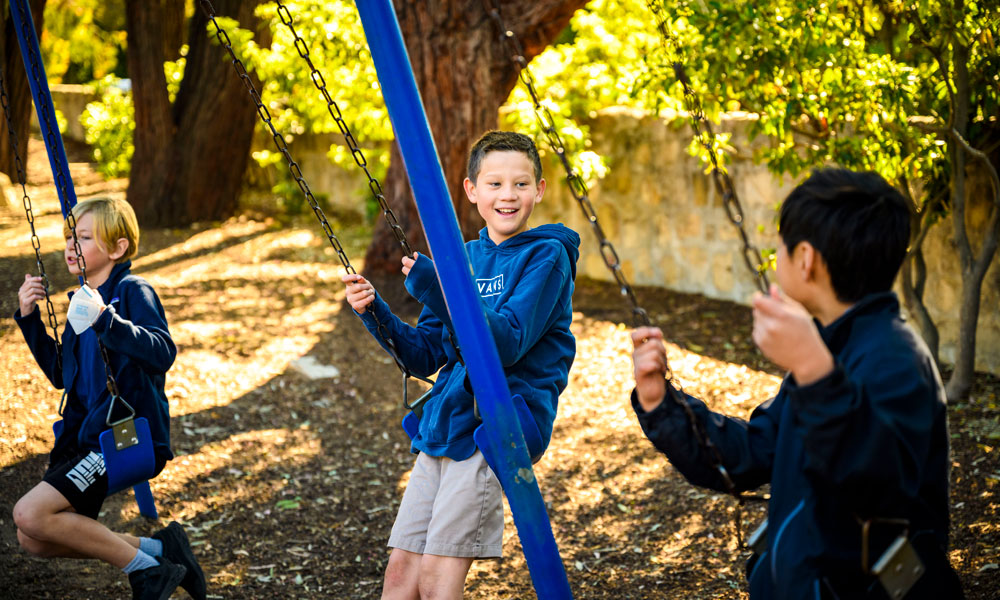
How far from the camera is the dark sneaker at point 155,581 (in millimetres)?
3232

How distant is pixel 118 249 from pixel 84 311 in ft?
1.41

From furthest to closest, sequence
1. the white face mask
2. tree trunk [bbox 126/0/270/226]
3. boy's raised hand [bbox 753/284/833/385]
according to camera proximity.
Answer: tree trunk [bbox 126/0/270/226] → the white face mask → boy's raised hand [bbox 753/284/833/385]

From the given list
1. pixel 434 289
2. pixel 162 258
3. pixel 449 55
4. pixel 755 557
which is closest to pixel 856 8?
pixel 449 55

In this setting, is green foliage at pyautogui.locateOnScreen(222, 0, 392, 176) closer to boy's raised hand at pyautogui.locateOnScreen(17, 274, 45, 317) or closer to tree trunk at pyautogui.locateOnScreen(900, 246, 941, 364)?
boy's raised hand at pyautogui.locateOnScreen(17, 274, 45, 317)

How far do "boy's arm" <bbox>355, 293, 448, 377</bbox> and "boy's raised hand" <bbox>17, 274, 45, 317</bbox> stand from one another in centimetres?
147

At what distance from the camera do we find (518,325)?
236 centimetres

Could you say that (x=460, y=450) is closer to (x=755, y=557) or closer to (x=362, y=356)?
(x=755, y=557)

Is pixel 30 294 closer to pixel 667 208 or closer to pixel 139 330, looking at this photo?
pixel 139 330

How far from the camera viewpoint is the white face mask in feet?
9.75

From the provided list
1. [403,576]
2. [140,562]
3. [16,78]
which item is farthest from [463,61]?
[16,78]

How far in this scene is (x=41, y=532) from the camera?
3.08 metres

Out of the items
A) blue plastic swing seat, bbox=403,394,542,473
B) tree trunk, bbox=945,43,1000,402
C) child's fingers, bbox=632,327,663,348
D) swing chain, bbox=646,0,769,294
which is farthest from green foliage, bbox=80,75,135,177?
child's fingers, bbox=632,327,663,348

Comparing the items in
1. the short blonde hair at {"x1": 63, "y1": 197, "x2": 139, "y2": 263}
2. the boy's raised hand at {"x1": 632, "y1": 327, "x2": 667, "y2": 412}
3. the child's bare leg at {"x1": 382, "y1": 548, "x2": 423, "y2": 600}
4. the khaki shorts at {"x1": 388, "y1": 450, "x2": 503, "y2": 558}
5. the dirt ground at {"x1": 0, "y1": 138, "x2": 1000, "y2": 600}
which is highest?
the short blonde hair at {"x1": 63, "y1": 197, "x2": 139, "y2": 263}

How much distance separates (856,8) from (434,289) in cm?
362
